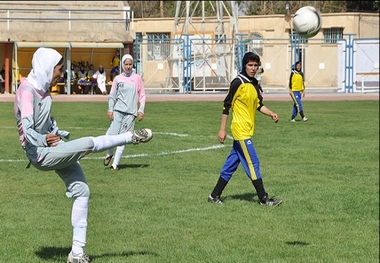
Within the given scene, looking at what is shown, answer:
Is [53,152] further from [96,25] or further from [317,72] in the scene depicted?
[317,72]

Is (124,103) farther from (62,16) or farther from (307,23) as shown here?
(62,16)

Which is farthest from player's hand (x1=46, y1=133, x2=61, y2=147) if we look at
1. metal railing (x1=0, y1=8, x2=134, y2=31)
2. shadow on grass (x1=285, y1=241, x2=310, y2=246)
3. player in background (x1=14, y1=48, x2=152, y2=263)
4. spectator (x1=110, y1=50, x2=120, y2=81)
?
spectator (x1=110, y1=50, x2=120, y2=81)

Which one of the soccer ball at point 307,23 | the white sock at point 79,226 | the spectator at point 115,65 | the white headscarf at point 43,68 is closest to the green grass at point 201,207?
the white sock at point 79,226

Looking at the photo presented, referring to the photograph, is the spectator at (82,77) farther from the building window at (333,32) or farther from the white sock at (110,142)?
the white sock at (110,142)

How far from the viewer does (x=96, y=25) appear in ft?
150

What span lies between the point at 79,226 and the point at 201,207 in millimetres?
3562

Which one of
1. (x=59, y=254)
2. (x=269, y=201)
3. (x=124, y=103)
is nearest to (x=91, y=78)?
(x=124, y=103)

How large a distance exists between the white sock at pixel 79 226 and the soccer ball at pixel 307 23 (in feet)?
44.1

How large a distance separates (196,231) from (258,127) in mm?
14935

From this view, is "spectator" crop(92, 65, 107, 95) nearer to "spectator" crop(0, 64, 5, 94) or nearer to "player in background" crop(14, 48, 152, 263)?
"spectator" crop(0, 64, 5, 94)

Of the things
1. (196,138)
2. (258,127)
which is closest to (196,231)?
(196,138)

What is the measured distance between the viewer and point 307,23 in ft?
68.3

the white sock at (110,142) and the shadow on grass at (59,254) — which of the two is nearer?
the white sock at (110,142)

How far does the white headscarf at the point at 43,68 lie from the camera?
750cm
